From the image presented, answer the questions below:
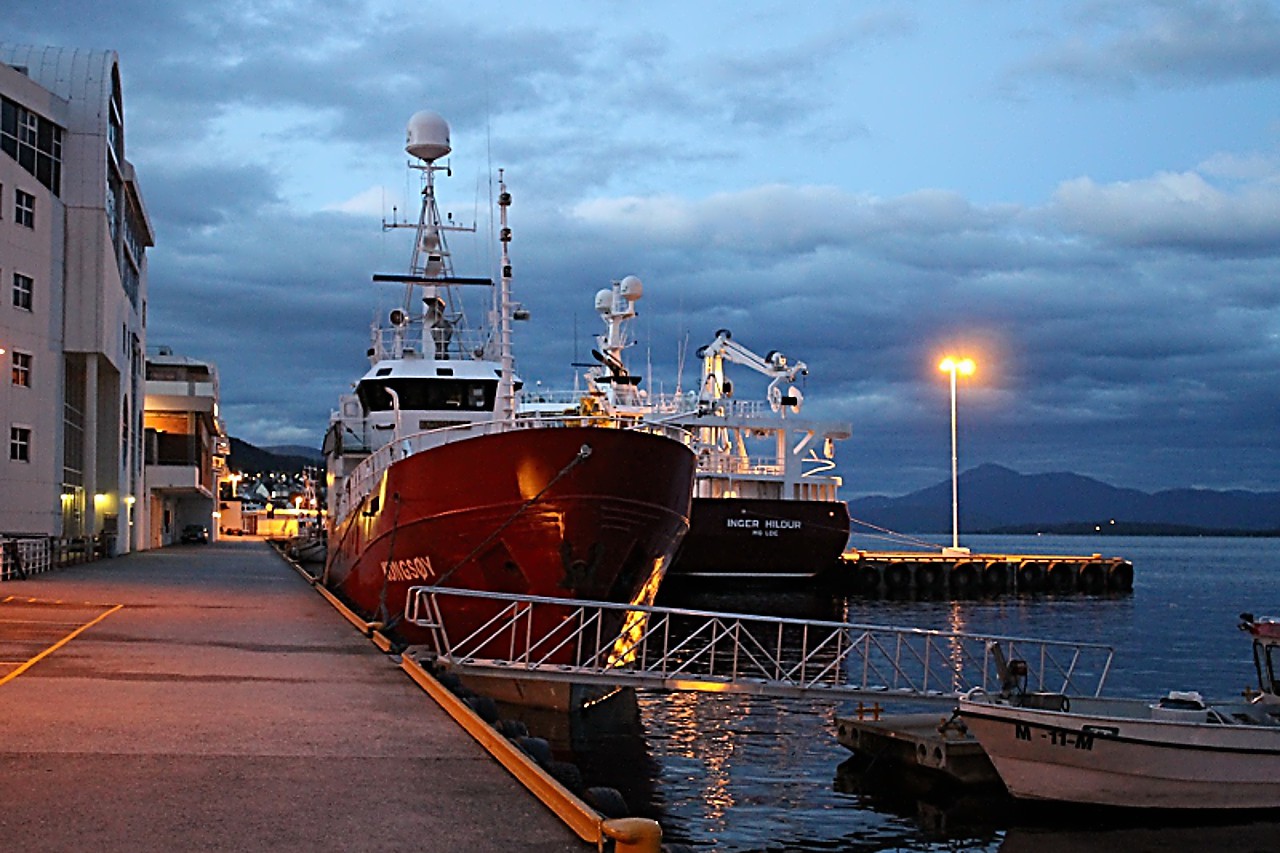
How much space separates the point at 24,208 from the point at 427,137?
1213 cm

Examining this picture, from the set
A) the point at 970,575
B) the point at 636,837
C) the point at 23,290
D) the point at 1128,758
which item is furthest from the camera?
the point at 970,575

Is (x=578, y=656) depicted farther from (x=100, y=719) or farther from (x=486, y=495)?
(x=100, y=719)

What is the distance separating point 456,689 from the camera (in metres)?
15.8

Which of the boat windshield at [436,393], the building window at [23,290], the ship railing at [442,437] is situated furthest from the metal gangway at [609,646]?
the building window at [23,290]

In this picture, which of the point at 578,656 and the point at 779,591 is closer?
the point at 578,656

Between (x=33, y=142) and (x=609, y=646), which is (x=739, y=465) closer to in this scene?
(x=33, y=142)

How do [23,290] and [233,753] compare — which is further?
[23,290]

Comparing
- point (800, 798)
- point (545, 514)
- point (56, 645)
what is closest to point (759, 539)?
point (545, 514)

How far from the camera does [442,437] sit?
2722 cm

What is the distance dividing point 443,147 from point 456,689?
2395 centimetres

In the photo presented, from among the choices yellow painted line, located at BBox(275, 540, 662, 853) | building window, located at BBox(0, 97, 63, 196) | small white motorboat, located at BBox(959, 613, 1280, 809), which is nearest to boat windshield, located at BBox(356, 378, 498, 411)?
building window, located at BBox(0, 97, 63, 196)

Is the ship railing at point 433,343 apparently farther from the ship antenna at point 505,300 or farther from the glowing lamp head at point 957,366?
the glowing lamp head at point 957,366

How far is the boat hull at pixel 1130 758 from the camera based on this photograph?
48.4ft

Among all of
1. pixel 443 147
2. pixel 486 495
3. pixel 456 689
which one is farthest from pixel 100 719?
pixel 443 147
